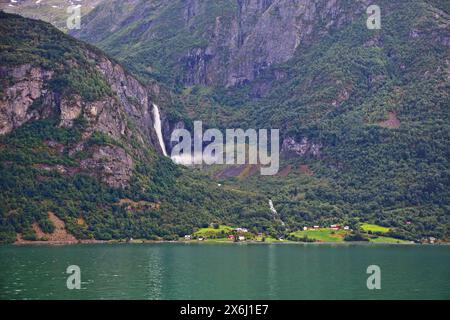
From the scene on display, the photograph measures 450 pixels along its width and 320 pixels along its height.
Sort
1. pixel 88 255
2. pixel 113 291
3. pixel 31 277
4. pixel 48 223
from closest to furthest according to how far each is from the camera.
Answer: pixel 113 291 < pixel 31 277 < pixel 88 255 < pixel 48 223
